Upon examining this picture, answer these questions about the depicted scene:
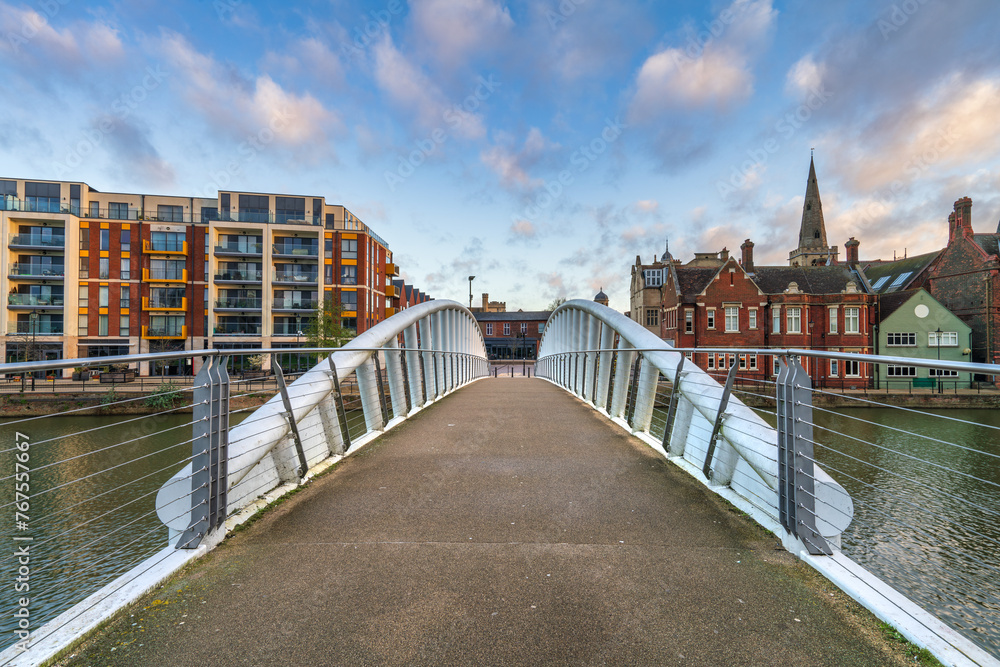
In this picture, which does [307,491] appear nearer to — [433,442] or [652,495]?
[433,442]

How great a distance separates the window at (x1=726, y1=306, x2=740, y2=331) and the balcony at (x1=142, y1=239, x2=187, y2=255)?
4221 cm

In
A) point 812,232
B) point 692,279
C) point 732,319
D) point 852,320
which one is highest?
point 812,232

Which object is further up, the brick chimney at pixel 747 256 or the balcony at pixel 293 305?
the brick chimney at pixel 747 256

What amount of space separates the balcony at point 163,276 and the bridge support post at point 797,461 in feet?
148

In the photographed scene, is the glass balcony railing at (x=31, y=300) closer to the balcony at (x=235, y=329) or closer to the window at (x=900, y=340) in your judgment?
the balcony at (x=235, y=329)

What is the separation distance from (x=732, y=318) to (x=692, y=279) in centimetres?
526

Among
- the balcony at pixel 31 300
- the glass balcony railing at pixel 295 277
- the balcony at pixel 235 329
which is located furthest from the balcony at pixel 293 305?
the balcony at pixel 31 300

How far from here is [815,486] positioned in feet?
9.11

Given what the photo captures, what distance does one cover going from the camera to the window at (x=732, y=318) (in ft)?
115

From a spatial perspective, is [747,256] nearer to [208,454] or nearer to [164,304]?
[208,454]

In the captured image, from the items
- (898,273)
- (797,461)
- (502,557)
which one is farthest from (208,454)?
(898,273)

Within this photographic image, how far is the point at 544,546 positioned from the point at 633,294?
52.5 metres

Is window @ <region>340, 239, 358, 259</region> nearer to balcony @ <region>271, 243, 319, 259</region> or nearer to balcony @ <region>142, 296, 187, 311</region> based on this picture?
balcony @ <region>271, 243, 319, 259</region>

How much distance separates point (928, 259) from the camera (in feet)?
129
